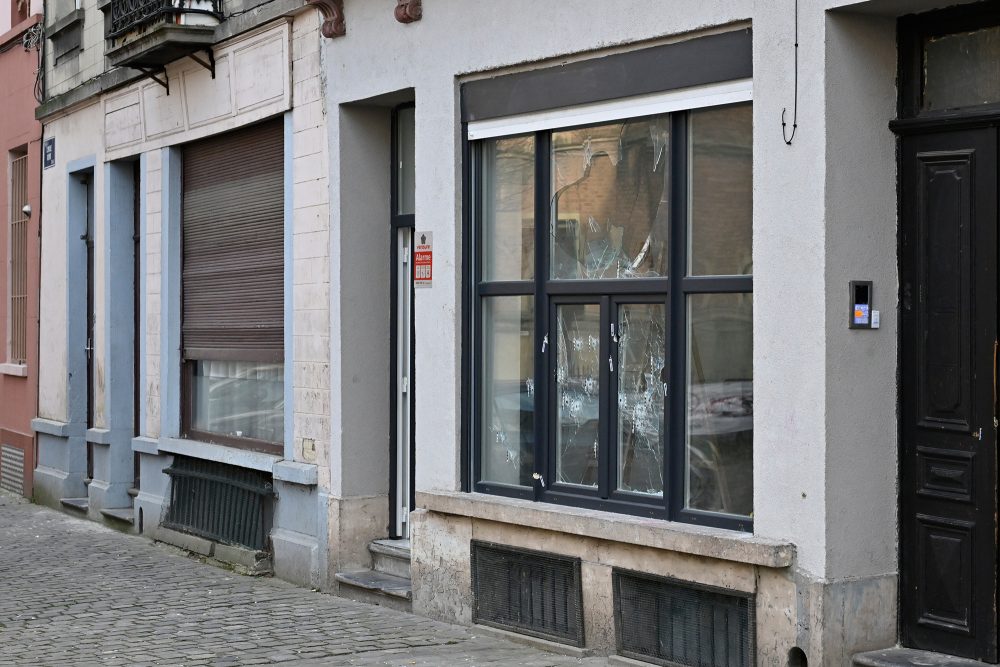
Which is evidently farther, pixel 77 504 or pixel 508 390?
pixel 77 504

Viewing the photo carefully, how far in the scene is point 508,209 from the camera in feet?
30.4

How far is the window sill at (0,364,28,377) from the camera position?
55.7 feet

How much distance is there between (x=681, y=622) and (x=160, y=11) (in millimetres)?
7265

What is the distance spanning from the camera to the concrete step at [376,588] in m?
9.91

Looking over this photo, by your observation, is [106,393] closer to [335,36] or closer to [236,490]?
[236,490]

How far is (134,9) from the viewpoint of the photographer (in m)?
13.0

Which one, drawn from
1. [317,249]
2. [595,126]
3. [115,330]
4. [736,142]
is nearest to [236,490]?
[317,249]

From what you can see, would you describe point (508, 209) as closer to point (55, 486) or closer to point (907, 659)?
point (907, 659)

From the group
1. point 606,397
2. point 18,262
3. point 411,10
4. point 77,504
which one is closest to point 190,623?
point 606,397

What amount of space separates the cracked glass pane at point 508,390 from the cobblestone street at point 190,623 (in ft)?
3.53

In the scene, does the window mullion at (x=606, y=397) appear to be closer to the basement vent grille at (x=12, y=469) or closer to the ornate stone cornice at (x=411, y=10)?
the ornate stone cornice at (x=411, y=10)

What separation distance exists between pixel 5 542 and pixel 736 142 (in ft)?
28.5

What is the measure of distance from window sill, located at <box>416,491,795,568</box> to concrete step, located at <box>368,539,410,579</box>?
848 millimetres

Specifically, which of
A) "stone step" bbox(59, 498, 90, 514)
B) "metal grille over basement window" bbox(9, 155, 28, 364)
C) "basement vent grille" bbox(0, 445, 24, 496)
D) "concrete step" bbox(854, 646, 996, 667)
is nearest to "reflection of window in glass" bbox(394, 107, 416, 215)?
"concrete step" bbox(854, 646, 996, 667)
